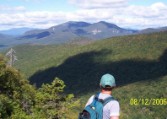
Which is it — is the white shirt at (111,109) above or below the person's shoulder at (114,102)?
below

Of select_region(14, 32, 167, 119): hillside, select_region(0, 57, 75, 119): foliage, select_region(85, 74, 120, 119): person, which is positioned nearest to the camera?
select_region(85, 74, 120, 119): person

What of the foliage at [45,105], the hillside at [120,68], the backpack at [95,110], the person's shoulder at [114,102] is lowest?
the hillside at [120,68]

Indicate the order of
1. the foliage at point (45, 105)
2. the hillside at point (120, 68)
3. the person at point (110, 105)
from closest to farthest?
1. the person at point (110, 105)
2. the foliage at point (45, 105)
3. the hillside at point (120, 68)

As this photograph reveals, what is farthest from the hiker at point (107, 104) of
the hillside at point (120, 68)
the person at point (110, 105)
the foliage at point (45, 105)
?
the hillside at point (120, 68)

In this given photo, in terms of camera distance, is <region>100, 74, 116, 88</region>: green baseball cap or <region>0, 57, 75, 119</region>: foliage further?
<region>0, 57, 75, 119</region>: foliage

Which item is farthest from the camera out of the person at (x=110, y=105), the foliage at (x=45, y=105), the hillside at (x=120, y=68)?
the hillside at (x=120, y=68)

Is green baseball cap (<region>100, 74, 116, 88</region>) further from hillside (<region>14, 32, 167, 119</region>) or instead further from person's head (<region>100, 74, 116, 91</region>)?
hillside (<region>14, 32, 167, 119</region>)

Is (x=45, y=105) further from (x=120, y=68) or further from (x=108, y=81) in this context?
(x=120, y=68)

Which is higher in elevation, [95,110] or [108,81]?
[108,81]

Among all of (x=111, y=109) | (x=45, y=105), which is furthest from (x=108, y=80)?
(x=45, y=105)

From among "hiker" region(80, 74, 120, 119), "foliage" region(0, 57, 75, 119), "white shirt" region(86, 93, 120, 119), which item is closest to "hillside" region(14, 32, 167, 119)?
"foliage" region(0, 57, 75, 119)

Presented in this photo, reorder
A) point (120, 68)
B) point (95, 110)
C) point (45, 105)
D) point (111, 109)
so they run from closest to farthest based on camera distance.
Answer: point (111, 109)
point (95, 110)
point (45, 105)
point (120, 68)

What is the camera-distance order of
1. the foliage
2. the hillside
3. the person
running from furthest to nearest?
the hillside → the foliage → the person

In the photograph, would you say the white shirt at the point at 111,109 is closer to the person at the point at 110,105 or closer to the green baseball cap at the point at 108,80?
the person at the point at 110,105
